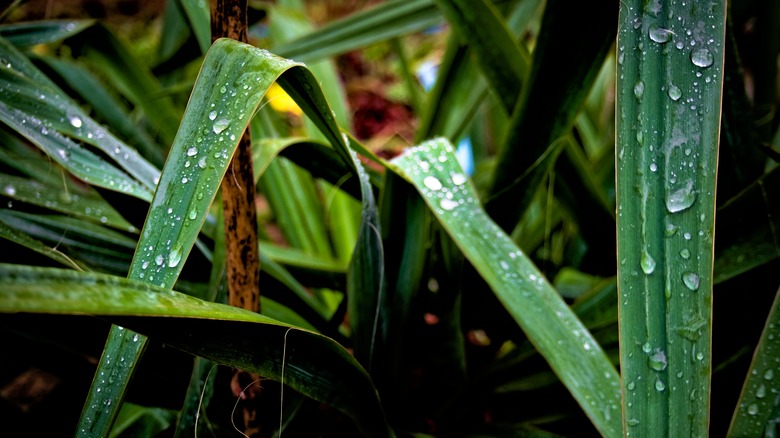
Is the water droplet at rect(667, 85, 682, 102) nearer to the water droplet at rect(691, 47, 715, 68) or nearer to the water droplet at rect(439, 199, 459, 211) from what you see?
the water droplet at rect(691, 47, 715, 68)

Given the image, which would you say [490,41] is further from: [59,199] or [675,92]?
[59,199]

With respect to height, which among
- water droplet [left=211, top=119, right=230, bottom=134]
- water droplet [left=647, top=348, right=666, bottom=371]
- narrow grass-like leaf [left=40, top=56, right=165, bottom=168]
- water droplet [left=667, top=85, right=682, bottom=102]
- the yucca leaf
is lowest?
water droplet [left=647, top=348, right=666, bottom=371]

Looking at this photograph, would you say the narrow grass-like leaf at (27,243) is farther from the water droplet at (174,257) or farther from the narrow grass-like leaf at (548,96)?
the narrow grass-like leaf at (548,96)

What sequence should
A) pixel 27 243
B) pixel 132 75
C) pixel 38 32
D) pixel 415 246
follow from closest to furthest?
1. pixel 27 243
2. pixel 415 246
3. pixel 38 32
4. pixel 132 75

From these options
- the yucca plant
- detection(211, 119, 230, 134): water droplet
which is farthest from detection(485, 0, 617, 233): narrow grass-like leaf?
detection(211, 119, 230, 134): water droplet

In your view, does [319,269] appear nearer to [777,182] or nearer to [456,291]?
[456,291]

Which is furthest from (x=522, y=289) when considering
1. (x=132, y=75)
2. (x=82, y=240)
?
(x=132, y=75)

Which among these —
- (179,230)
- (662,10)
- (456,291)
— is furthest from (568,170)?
(179,230)
